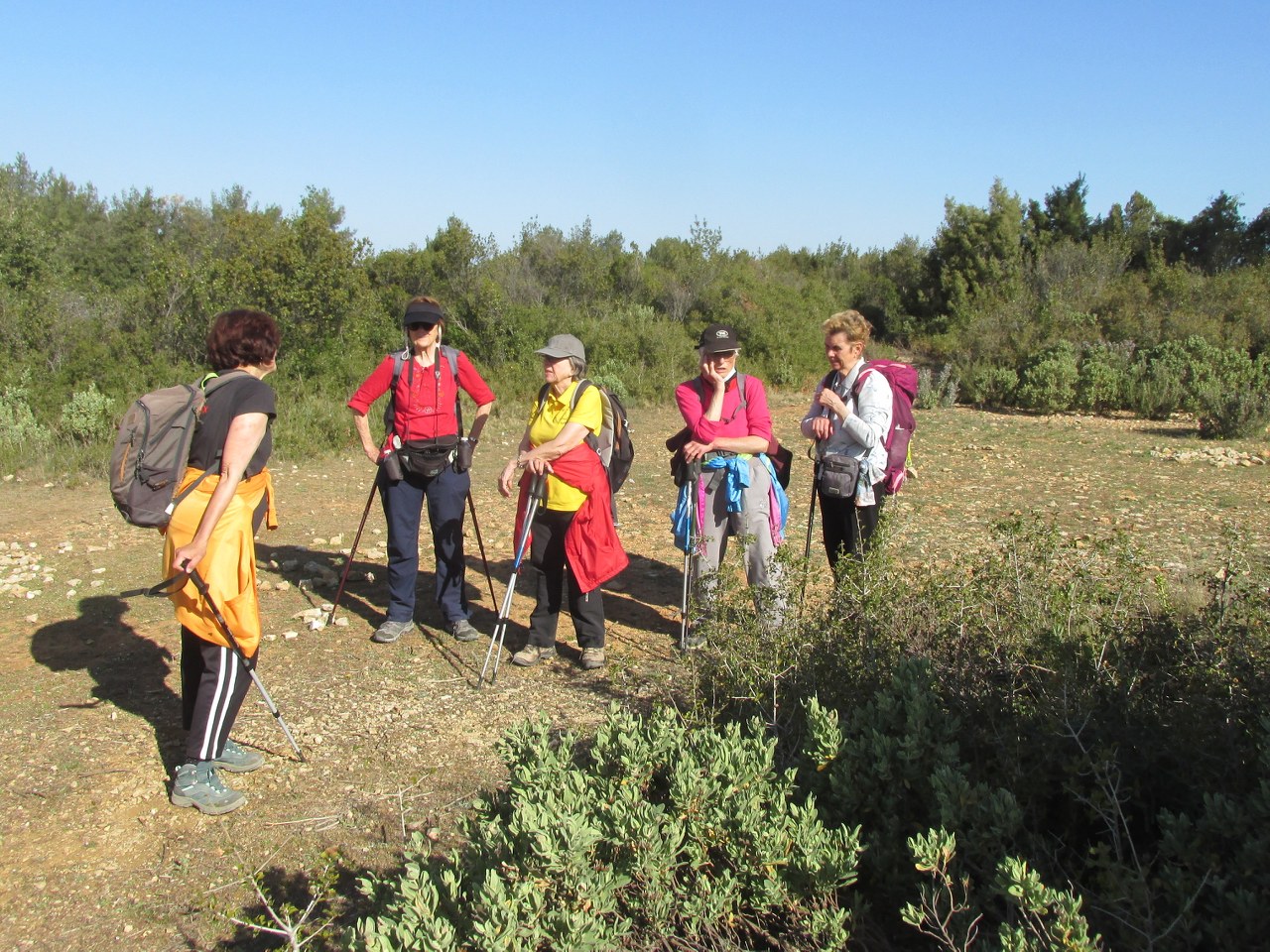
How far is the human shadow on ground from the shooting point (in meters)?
4.50

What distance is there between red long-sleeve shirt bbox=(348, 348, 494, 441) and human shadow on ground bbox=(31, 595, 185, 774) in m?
1.77

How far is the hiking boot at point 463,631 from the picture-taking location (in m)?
5.55

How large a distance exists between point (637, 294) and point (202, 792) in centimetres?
2273

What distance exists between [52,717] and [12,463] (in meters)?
6.69

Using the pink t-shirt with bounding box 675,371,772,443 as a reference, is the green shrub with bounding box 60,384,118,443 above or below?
below

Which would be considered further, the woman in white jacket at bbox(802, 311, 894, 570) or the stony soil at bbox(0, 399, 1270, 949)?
the woman in white jacket at bbox(802, 311, 894, 570)

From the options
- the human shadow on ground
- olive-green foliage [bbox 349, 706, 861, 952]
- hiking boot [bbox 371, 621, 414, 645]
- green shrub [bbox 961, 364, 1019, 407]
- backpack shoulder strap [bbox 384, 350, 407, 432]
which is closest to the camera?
olive-green foliage [bbox 349, 706, 861, 952]

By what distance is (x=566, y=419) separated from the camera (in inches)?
195

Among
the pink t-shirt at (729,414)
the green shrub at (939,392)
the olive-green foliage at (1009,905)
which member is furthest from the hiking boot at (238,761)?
the green shrub at (939,392)

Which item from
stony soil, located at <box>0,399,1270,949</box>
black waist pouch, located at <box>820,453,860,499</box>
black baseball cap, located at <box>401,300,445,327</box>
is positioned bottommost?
stony soil, located at <box>0,399,1270,949</box>

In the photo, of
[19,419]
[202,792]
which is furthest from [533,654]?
[19,419]

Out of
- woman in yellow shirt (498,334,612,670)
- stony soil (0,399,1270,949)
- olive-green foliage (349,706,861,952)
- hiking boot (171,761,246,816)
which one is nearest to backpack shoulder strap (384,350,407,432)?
woman in yellow shirt (498,334,612,670)

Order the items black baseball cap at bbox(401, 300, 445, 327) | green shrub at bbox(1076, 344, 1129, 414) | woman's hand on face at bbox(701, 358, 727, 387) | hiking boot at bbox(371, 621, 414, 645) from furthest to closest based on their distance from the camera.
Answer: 1. green shrub at bbox(1076, 344, 1129, 414)
2. hiking boot at bbox(371, 621, 414, 645)
3. black baseball cap at bbox(401, 300, 445, 327)
4. woman's hand on face at bbox(701, 358, 727, 387)

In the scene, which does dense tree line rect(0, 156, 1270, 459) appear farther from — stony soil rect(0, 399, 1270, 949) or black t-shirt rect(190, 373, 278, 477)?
black t-shirt rect(190, 373, 278, 477)
